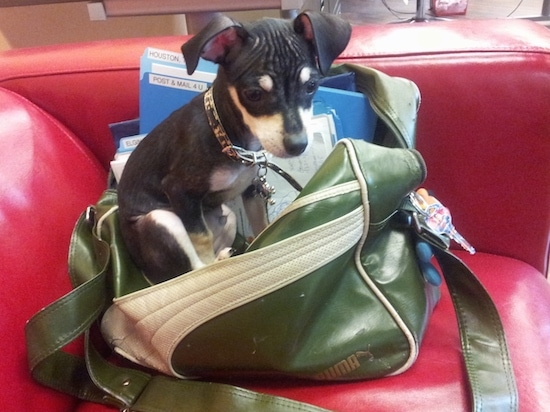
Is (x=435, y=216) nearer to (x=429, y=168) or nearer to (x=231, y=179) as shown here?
(x=429, y=168)

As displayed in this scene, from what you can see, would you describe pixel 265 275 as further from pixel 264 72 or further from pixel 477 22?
pixel 477 22

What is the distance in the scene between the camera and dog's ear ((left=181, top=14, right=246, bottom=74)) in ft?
2.44

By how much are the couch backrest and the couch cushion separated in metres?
0.08

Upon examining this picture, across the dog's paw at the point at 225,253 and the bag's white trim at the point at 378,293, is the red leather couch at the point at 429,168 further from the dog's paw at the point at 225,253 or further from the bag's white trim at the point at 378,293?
the dog's paw at the point at 225,253

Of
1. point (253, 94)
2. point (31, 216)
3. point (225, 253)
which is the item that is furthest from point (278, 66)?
point (31, 216)

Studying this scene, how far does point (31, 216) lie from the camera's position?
0.86 meters

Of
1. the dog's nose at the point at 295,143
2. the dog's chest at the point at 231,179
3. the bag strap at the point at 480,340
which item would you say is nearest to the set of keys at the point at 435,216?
the bag strap at the point at 480,340

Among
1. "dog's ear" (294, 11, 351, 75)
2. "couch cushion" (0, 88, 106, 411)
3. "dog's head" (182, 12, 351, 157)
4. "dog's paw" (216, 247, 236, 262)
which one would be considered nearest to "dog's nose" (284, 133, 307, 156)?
"dog's head" (182, 12, 351, 157)

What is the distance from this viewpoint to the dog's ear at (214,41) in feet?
2.44

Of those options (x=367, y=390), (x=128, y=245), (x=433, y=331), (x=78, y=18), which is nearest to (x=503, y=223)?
(x=433, y=331)

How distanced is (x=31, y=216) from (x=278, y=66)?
425 mm

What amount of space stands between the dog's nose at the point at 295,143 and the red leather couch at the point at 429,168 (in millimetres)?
276

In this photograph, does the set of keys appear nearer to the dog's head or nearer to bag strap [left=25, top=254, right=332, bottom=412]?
the dog's head

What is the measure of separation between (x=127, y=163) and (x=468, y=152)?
58 centimetres
